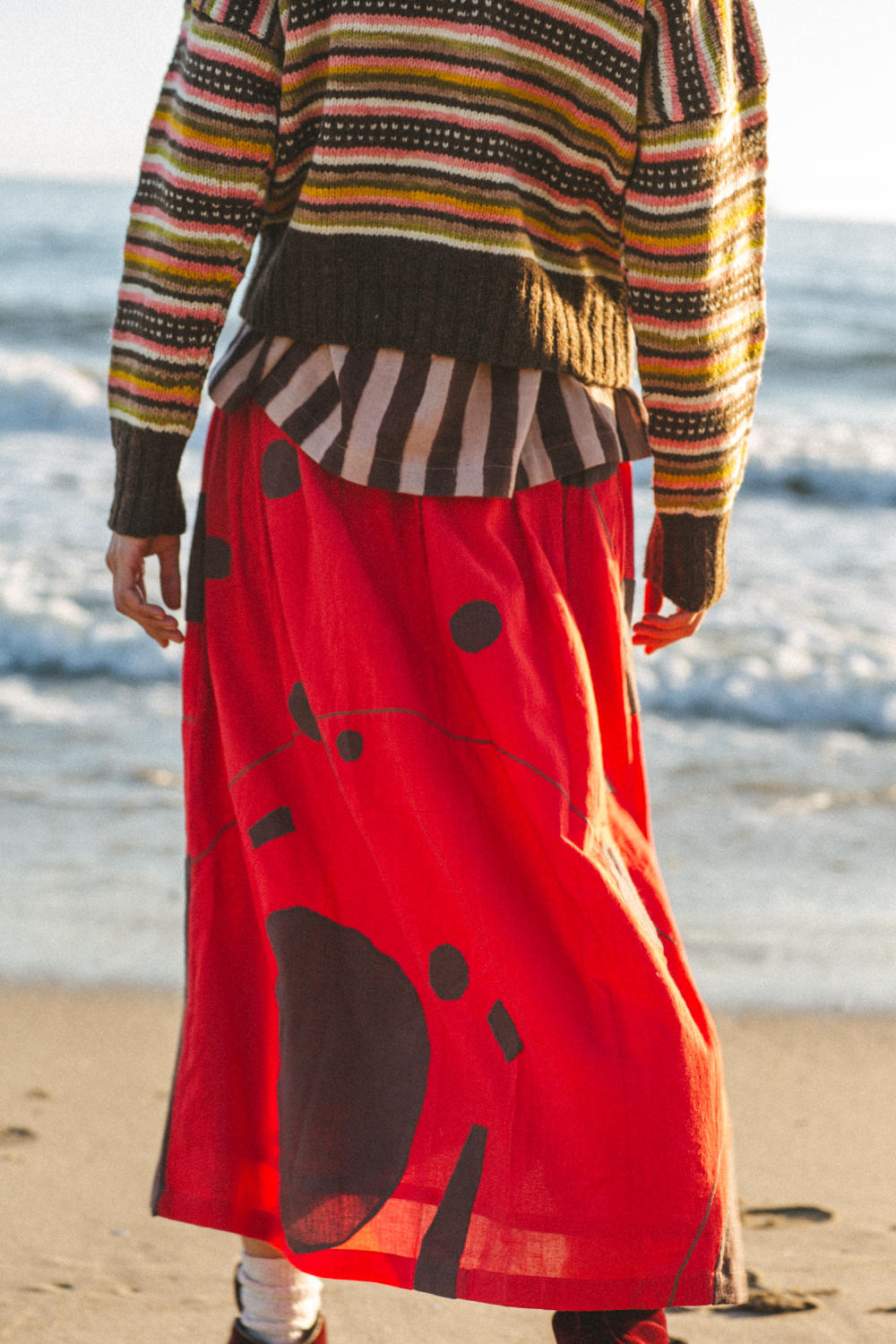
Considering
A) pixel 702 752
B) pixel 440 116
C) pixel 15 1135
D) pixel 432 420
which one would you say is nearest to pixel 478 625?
pixel 432 420

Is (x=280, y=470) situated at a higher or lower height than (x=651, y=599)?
→ higher

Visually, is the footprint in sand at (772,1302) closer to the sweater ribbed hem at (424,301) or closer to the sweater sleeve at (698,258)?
the sweater sleeve at (698,258)

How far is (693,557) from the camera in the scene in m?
1.26

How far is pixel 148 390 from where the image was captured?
1185 mm

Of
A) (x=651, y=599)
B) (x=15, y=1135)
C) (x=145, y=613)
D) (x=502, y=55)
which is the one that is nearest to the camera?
(x=502, y=55)

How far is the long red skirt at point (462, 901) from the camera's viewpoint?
42.8 inches

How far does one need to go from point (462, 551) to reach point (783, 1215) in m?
1.16

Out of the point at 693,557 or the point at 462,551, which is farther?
the point at 693,557

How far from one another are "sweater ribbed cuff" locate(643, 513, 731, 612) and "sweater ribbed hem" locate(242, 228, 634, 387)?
0.20 meters

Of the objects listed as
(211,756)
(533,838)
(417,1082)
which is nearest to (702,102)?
(533,838)

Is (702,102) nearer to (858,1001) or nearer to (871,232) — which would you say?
(858,1001)

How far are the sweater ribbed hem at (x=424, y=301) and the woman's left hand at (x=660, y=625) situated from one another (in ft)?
1.01

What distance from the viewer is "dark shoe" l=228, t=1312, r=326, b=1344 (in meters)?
1.32

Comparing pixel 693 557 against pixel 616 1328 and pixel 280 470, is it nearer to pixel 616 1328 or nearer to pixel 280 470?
pixel 280 470
